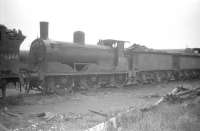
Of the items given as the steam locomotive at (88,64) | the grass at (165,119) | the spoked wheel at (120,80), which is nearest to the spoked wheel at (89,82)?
the steam locomotive at (88,64)

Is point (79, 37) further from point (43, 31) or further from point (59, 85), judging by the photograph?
point (59, 85)

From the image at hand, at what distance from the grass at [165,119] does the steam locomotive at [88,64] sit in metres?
6.16

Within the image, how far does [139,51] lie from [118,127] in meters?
12.2

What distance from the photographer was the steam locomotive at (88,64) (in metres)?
11.2

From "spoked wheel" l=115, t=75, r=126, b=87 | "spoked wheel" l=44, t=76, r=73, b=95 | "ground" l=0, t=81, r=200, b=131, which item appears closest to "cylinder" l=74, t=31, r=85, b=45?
"spoked wheel" l=44, t=76, r=73, b=95

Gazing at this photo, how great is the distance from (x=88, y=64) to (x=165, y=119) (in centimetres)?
803

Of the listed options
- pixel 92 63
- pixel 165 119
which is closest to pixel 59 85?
pixel 92 63

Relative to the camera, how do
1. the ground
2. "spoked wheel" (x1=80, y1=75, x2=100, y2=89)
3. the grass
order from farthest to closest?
1. "spoked wheel" (x1=80, y1=75, x2=100, y2=89)
2. the ground
3. the grass

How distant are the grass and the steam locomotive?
616 cm

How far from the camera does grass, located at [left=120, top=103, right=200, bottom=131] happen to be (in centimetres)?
464

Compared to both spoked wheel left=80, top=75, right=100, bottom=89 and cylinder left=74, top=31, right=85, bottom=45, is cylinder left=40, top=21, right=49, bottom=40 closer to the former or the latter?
cylinder left=74, top=31, right=85, bottom=45

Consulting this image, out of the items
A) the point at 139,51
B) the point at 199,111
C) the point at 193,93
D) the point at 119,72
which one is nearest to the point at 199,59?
the point at 139,51

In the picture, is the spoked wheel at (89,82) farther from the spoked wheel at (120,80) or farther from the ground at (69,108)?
the spoked wheel at (120,80)

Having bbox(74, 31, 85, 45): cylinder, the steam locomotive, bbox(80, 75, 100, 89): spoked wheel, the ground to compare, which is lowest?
the ground
